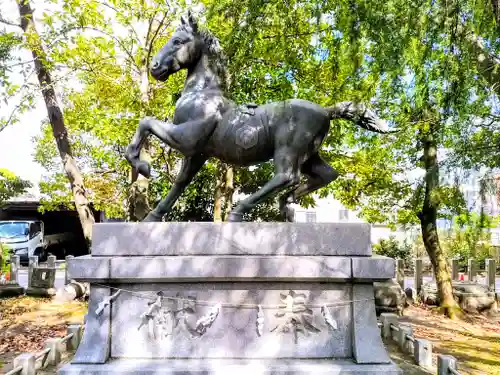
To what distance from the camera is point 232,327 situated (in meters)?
4.03

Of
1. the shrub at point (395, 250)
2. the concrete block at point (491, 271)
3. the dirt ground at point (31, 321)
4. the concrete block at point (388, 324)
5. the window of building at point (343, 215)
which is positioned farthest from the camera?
the window of building at point (343, 215)

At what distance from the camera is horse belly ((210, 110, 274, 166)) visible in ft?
14.4

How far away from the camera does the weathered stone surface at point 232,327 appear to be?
13.1 ft

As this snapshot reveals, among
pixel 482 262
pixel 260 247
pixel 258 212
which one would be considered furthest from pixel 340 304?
pixel 482 262

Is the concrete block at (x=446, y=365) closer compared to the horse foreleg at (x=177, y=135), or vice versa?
the horse foreleg at (x=177, y=135)

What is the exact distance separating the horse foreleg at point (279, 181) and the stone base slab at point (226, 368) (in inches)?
51.9

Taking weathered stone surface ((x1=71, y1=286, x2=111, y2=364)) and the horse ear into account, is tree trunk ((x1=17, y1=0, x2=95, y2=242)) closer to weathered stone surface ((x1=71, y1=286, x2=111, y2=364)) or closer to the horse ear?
weathered stone surface ((x1=71, y1=286, x2=111, y2=364))

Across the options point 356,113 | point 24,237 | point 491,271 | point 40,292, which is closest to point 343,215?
point 491,271

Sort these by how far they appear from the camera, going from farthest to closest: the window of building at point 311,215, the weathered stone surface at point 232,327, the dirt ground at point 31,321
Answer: the window of building at point 311,215 → the dirt ground at point 31,321 → the weathered stone surface at point 232,327

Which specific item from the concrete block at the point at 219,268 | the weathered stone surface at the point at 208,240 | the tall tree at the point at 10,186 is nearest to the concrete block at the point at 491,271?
the weathered stone surface at the point at 208,240

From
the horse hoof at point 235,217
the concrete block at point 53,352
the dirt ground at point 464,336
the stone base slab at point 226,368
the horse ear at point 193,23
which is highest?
the horse ear at point 193,23

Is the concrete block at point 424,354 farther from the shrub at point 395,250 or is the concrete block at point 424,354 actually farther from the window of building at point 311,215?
the window of building at point 311,215

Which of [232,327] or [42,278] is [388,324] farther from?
[42,278]

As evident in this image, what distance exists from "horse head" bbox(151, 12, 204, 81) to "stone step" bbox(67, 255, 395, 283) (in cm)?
192
